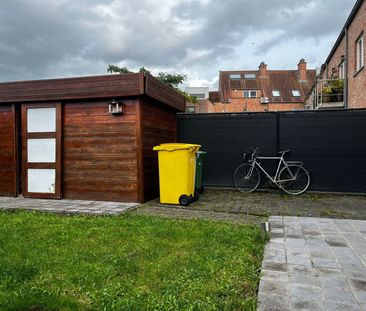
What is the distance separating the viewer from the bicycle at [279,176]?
→ 808 cm

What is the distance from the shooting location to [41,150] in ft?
23.7

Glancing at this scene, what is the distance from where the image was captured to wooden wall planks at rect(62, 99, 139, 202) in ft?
21.7

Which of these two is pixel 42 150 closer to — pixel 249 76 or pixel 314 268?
pixel 314 268

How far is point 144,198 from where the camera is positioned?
264 inches

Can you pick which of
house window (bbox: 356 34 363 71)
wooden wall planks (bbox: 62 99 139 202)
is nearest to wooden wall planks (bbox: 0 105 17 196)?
wooden wall planks (bbox: 62 99 139 202)

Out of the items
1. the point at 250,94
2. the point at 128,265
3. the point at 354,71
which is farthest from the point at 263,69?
the point at 128,265

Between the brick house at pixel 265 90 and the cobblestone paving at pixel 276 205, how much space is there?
27.6m

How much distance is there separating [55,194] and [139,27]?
310 inches

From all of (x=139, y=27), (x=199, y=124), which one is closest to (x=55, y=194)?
(x=199, y=124)

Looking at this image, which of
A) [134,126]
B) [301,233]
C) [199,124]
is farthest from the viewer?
[199,124]

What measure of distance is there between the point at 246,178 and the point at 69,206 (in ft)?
14.2

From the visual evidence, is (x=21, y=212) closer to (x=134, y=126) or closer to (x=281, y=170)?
(x=134, y=126)

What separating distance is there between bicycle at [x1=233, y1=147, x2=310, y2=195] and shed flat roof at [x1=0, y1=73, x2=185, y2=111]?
263 cm

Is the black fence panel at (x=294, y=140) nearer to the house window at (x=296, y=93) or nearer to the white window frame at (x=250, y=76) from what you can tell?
the house window at (x=296, y=93)
